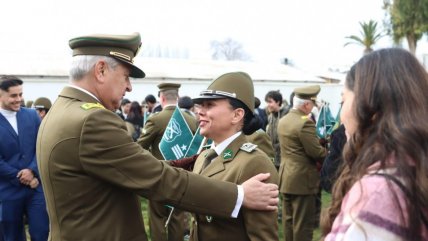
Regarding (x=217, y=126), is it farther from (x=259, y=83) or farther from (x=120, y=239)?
(x=259, y=83)


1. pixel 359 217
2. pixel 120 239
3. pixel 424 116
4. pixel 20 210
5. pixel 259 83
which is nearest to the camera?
pixel 359 217

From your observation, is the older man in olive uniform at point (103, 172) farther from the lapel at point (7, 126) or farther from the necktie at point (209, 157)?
the lapel at point (7, 126)

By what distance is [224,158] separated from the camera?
8.53 feet

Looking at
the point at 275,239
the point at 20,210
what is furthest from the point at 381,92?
the point at 20,210

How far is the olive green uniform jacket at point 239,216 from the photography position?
2338mm

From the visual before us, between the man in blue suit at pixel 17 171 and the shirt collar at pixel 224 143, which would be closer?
the shirt collar at pixel 224 143

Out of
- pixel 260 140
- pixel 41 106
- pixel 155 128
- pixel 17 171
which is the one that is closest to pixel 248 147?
pixel 17 171

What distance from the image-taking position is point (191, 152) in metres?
5.16

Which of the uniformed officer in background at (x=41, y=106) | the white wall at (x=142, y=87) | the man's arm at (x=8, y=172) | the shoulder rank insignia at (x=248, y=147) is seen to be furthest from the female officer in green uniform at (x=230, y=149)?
the white wall at (x=142, y=87)

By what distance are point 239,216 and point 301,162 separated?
149 inches

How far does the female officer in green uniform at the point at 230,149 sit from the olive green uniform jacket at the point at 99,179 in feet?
0.60

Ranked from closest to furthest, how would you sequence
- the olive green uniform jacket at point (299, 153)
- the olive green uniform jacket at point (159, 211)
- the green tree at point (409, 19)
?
the olive green uniform jacket at point (299, 153) < the olive green uniform jacket at point (159, 211) < the green tree at point (409, 19)

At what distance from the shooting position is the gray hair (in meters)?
2.32

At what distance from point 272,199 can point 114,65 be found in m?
1.06
